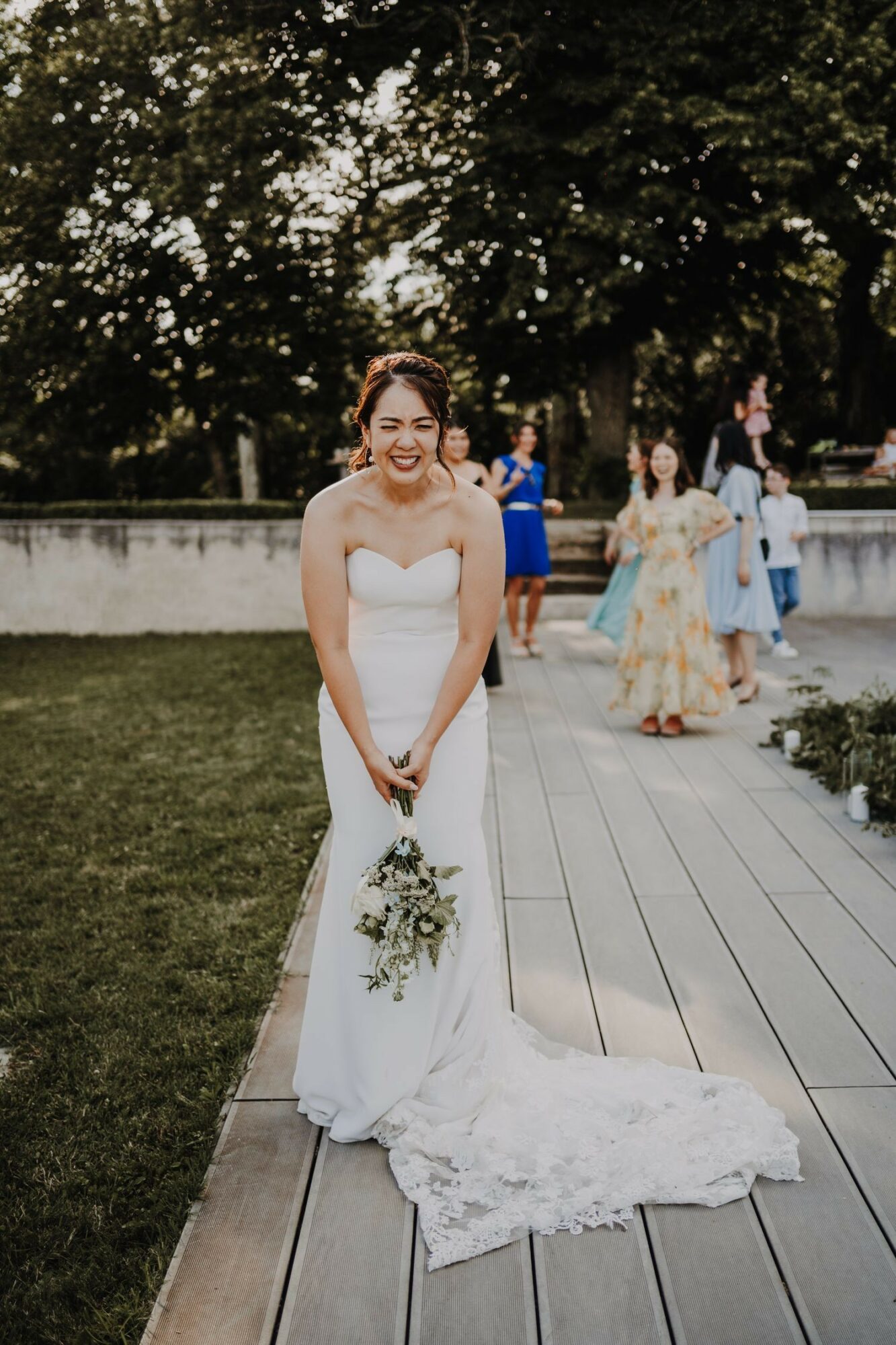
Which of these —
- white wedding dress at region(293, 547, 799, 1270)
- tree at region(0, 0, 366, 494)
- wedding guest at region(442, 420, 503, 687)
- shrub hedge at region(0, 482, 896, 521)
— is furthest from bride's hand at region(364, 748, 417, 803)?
tree at region(0, 0, 366, 494)

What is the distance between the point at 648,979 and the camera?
3.87m

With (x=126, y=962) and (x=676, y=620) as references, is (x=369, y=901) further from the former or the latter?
(x=676, y=620)

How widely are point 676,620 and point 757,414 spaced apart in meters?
4.40

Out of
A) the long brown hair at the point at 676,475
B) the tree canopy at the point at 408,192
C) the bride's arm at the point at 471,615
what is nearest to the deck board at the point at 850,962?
the bride's arm at the point at 471,615

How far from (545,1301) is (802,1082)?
1191 millimetres

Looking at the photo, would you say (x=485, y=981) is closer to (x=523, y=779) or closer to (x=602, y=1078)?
(x=602, y=1078)

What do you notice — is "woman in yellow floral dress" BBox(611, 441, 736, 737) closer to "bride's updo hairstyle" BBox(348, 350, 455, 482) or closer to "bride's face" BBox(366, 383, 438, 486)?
"bride's updo hairstyle" BBox(348, 350, 455, 482)

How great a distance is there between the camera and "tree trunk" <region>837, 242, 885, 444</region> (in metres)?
22.7

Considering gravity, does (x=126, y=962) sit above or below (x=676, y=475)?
below

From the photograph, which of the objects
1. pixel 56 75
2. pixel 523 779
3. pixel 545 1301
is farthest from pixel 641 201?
pixel 545 1301

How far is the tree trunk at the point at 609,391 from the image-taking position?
1788 cm

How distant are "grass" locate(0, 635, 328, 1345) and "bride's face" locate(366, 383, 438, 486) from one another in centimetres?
197

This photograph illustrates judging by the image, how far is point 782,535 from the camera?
33.3ft

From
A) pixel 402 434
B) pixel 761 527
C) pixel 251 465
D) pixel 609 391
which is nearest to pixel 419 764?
pixel 402 434
